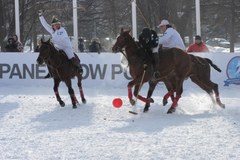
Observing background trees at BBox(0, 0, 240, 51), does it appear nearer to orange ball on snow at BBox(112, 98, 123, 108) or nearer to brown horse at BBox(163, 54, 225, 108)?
brown horse at BBox(163, 54, 225, 108)

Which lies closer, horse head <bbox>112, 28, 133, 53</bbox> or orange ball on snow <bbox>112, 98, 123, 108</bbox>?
horse head <bbox>112, 28, 133, 53</bbox>

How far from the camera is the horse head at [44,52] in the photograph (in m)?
12.0

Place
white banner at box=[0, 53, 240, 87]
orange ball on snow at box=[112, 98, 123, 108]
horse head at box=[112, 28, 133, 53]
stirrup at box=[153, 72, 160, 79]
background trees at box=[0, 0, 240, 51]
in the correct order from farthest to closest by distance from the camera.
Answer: background trees at box=[0, 0, 240, 51], white banner at box=[0, 53, 240, 87], orange ball on snow at box=[112, 98, 123, 108], stirrup at box=[153, 72, 160, 79], horse head at box=[112, 28, 133, 53]

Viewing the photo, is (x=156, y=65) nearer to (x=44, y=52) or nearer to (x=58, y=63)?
(x=58, y=63)

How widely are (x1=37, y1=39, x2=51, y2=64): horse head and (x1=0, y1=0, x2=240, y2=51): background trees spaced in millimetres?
13216

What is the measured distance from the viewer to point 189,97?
14.6m

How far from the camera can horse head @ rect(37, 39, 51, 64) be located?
1197 centimetres

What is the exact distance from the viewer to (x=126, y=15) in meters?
34.3

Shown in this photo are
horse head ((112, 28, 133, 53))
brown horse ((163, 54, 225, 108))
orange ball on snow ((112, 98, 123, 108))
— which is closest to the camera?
horse head ((112, 28, 133, 53))

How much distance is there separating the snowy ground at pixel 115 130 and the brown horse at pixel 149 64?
1.87ft

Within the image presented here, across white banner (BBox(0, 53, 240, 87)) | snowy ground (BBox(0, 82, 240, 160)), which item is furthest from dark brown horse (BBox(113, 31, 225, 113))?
white banner (BBox(0, 53, 240, 87))

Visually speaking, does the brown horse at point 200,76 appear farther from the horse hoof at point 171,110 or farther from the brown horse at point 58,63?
the brown horse at point 58,63

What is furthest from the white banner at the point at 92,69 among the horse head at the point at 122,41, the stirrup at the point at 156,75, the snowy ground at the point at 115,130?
the horse head at the point at 122,41

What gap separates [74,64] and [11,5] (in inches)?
961
